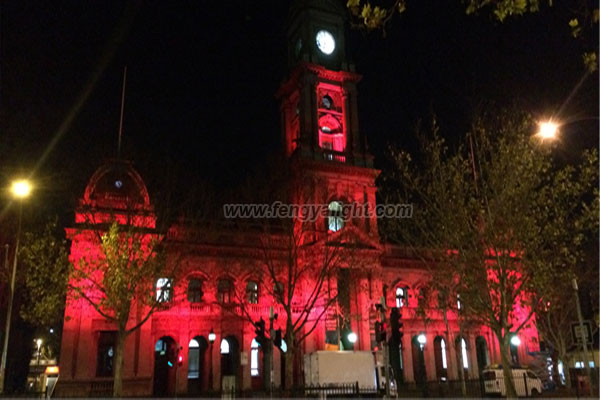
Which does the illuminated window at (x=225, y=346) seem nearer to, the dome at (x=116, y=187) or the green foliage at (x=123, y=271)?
the green foliage at (x=123, y=271)

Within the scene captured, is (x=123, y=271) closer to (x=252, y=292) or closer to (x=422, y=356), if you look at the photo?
(x=252, y=292)

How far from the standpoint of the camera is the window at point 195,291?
37.7 metres

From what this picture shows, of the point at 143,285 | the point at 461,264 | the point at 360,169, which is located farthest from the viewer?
the point at 360,169

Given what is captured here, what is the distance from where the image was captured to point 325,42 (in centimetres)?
5006

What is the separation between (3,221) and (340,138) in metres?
29.4

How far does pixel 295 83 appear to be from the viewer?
48625mm

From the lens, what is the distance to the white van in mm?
29047

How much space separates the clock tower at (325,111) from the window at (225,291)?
923 cm

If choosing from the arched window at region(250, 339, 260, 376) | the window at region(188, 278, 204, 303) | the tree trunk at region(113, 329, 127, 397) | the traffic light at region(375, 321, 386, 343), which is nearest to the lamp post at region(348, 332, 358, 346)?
the arched window at region(250, 339, 260, 376)

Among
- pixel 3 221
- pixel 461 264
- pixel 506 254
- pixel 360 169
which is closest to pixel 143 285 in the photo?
pixel 3 221

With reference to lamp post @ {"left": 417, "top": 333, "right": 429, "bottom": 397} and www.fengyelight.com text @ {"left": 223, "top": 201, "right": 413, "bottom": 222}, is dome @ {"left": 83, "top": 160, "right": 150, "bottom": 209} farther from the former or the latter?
lamp post @ {"left": 417, "top": 333, "right": 429, "bottom": 397}

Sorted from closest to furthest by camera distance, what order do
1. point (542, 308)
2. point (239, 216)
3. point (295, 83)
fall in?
point (542, 308) → point (239, 216) → point (295, 83)

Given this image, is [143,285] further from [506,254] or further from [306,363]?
[506,254]

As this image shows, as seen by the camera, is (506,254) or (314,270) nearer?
(506,254)
